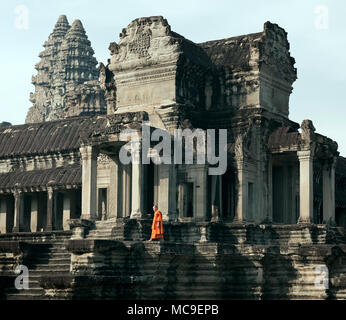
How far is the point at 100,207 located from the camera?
47156 millimetres

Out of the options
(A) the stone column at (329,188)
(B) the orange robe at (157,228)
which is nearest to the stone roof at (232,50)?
(A) the stone column at (329,188)

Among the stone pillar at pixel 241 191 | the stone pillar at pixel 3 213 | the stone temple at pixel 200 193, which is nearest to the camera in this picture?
the stone temple at pixel 200 193

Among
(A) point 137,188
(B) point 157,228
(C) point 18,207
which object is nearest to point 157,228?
(B) point 157,228

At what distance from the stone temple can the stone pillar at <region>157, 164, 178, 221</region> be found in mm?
55

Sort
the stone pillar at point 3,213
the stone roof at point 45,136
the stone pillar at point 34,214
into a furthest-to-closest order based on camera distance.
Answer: the stone pillar at point 3,213, the stone roof at point 45,136, the stone pillar at point 34,214

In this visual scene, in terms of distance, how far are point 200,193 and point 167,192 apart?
58.9 inches

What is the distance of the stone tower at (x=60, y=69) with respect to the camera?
10950 centimetres

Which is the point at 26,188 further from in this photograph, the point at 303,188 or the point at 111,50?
the point at 303,188

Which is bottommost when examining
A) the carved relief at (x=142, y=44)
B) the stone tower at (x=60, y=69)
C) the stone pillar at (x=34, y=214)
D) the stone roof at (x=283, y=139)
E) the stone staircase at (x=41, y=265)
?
the stone staircase at (x=41, y=265)

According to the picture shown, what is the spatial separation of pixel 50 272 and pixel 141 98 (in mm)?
10217

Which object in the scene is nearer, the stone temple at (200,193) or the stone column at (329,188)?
the stone temple at (200,193)

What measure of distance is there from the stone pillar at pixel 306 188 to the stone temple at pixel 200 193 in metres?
0.05

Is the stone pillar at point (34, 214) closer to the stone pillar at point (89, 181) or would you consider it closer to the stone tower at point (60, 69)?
the stone pillar at point (89, 181)
